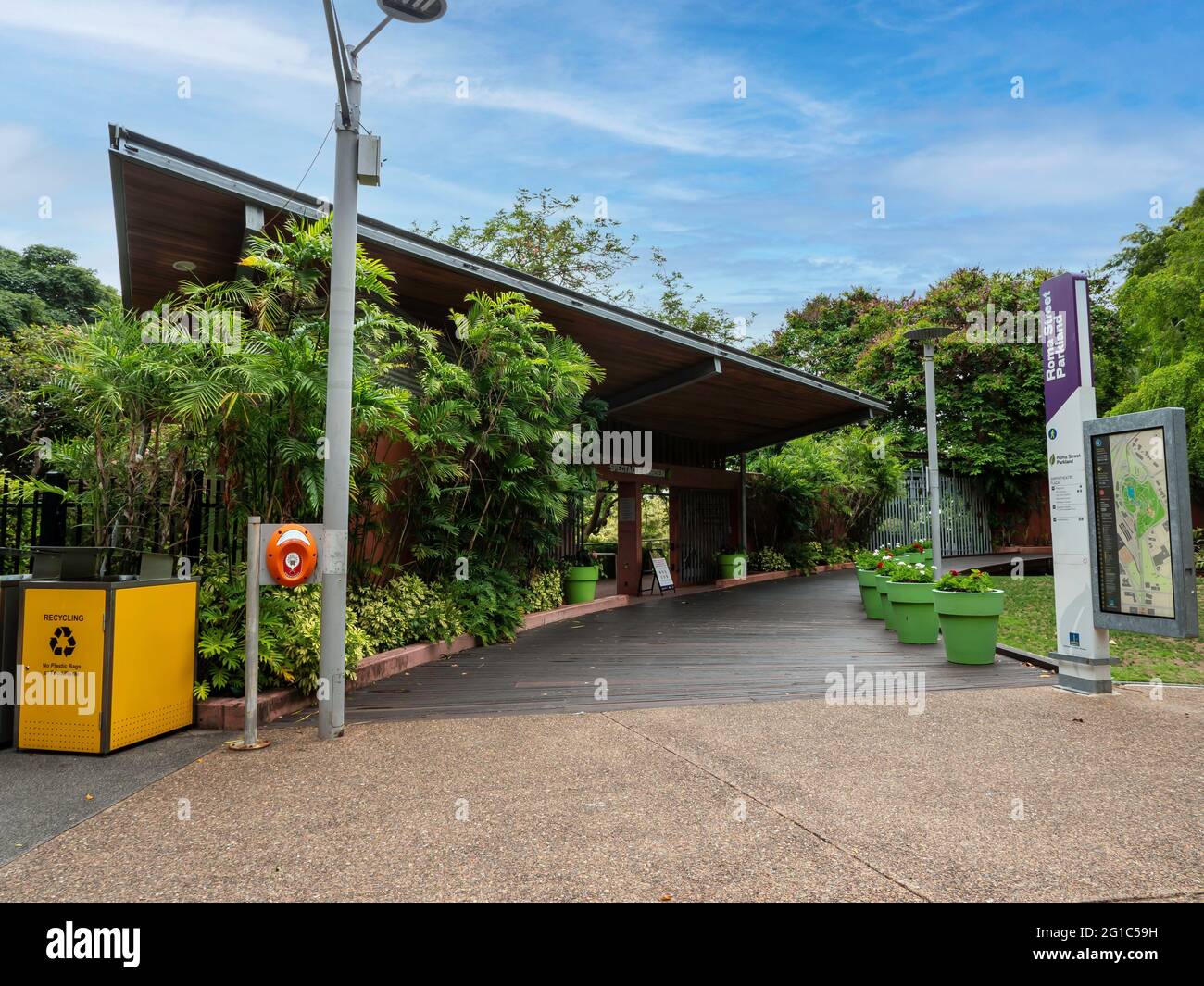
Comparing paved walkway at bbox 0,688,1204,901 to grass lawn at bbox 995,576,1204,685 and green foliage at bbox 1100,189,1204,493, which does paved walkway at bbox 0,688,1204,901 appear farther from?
green foliage at bbox 1100,189,1204,493

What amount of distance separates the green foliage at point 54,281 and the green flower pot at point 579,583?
20404 millimetres

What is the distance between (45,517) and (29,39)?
4743 millimetres

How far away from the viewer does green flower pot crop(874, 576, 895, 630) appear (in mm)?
9172

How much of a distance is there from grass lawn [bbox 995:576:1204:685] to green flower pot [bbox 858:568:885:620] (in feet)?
5.20

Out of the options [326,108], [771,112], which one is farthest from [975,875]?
[771,112]

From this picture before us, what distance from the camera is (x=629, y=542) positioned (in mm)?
13734

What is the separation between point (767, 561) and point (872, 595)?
688 cm

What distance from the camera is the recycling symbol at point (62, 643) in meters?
4.23

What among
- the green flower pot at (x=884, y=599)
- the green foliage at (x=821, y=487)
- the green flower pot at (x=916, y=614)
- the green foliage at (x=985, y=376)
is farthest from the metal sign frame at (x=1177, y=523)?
the green foliage at (x=985, y=376)

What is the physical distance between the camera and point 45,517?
5.23 metres

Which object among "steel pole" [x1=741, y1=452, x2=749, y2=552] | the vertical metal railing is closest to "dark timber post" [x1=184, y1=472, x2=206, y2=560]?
"steel pole" [x1=741, y1=452, x2=749, y2=552]
